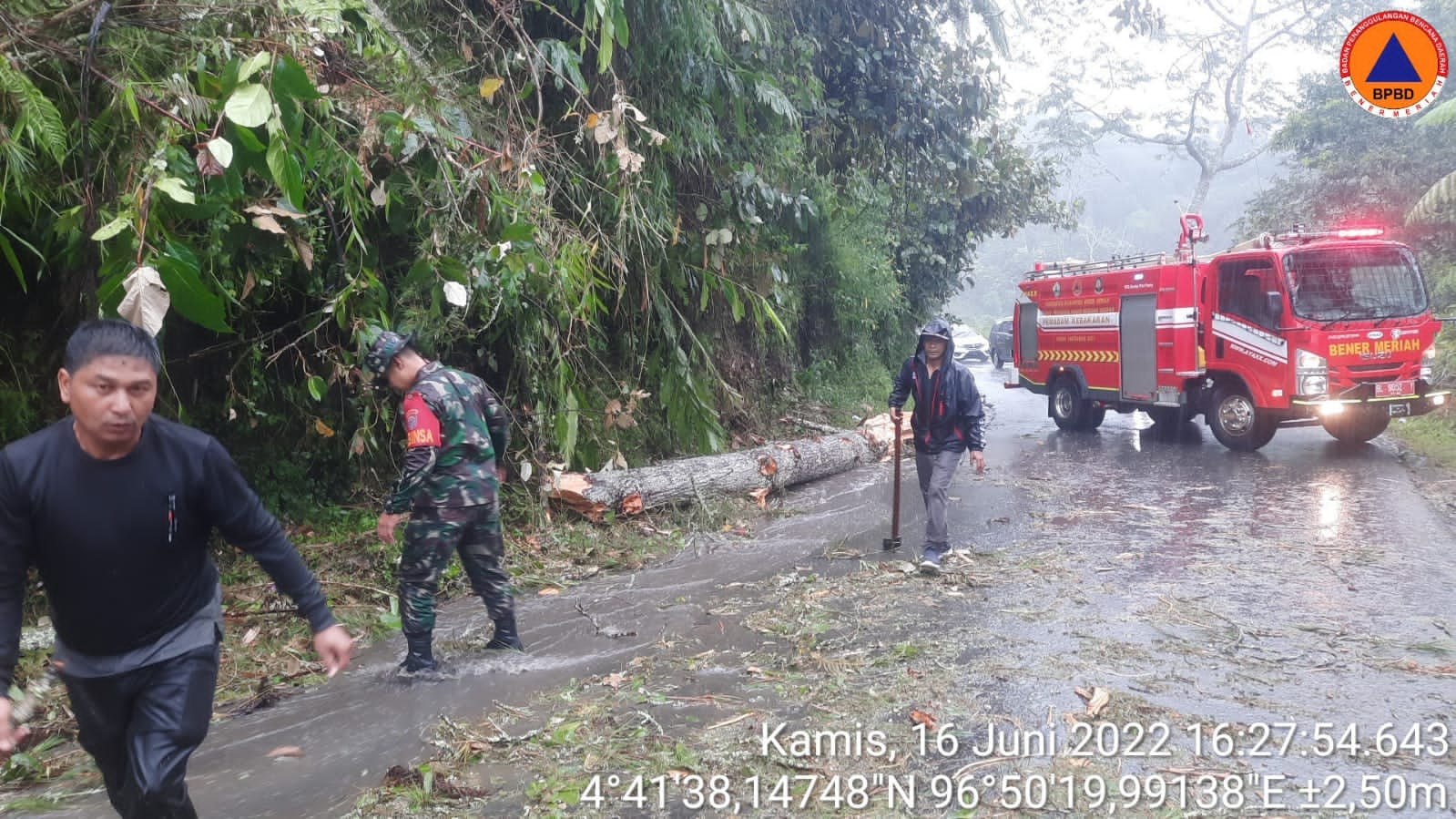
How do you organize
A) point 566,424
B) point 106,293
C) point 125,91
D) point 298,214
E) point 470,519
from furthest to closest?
point 566,424, point 470,519, point 298,214, point 125,91, point 106,293

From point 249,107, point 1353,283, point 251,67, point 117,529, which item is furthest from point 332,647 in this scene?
point 1353,283

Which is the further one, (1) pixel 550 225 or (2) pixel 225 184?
(1) pixel 550 225

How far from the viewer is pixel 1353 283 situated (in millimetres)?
12609

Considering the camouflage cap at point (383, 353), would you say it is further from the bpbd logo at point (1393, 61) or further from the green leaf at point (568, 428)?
the bpbd logo at point (1393, 61)

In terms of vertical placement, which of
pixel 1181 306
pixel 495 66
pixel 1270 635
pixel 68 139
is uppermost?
pixel 495 66

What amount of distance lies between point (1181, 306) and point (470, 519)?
1141cm

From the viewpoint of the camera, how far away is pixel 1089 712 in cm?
467

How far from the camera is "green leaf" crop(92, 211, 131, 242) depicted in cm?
432

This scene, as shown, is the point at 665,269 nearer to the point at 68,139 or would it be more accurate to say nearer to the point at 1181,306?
the point at 68,139

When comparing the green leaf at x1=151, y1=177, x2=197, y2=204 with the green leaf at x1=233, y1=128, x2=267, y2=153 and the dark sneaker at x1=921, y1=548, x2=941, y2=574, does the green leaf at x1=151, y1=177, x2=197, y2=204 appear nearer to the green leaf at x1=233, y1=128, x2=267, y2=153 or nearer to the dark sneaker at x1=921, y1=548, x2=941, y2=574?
the green leaf at x1=233, y1=128, x2=267, y2=153

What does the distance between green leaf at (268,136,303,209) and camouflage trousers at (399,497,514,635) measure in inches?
70.0

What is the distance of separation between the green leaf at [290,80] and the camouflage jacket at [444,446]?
4.90 feet

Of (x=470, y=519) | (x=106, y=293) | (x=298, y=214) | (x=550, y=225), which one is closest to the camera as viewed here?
(x=106, y=293)

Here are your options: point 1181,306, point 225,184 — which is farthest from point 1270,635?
point 1181,306
